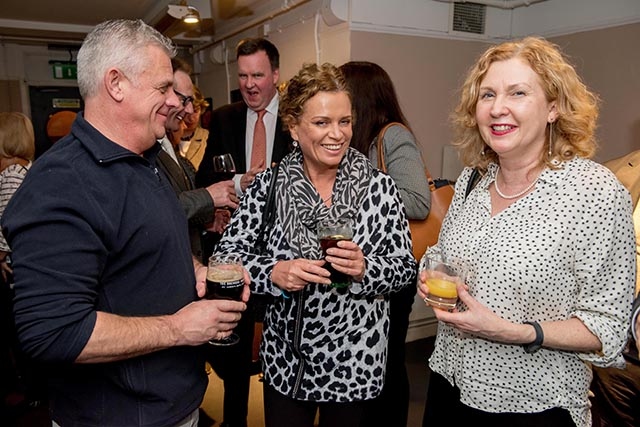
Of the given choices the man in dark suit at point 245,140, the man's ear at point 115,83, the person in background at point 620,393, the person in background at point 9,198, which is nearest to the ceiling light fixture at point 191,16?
the person in background at point 9,198

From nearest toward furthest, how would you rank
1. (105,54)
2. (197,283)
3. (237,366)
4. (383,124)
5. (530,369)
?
(105,54)
(530,369)
(197,283)
(383,124)
(237,366)

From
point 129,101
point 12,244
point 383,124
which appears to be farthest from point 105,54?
point 383,124

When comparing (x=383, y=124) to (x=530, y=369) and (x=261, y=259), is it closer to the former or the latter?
(x=261, y=259)

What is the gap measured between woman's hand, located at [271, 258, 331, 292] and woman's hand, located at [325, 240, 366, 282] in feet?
0.13

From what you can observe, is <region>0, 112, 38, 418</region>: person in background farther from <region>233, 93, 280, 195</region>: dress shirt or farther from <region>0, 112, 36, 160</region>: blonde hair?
<region>233, 93, 280, 195</region>: dress shirt

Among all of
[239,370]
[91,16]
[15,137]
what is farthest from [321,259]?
[91,16]

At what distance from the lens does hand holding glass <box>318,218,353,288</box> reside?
57.1 inches

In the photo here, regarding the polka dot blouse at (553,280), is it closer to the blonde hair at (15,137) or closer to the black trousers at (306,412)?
the black trousers at (306,412)

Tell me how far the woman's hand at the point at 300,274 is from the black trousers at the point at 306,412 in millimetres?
428

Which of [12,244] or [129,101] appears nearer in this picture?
[12,244]

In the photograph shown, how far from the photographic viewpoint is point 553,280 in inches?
49.9

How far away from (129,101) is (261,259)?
2.30 ft

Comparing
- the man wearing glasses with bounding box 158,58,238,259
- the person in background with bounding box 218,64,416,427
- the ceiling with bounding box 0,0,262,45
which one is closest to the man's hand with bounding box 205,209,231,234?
the man wearing glasses with bounding box 158,58,238,259

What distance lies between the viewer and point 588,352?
4.23 ft
